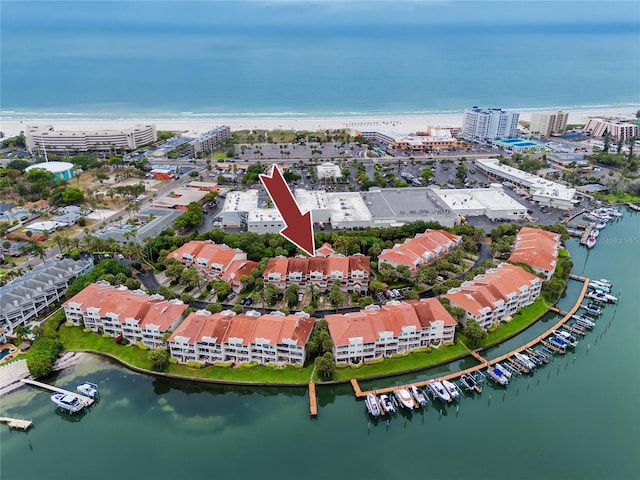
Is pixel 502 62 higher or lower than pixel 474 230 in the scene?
higher

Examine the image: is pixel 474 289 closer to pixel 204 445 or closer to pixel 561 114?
pixel 204 445

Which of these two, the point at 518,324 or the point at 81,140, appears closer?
the point at 518,324

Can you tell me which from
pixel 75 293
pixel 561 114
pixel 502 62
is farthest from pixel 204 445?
pixel 502 62

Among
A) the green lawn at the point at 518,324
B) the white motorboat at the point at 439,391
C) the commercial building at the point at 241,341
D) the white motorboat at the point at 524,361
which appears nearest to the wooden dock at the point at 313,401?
the commercial building at the point at 241,341

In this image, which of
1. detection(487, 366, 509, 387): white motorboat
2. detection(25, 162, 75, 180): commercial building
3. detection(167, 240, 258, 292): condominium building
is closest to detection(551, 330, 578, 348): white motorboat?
detection(487, 366, 509, 387): white motorboat

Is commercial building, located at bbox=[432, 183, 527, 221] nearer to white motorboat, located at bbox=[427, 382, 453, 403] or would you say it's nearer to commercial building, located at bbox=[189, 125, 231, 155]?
white motorboat, located at bbox=[427, 382, 453, 403]

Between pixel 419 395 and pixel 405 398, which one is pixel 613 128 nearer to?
pixel 419 395

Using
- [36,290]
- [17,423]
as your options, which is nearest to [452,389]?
[17,423]
